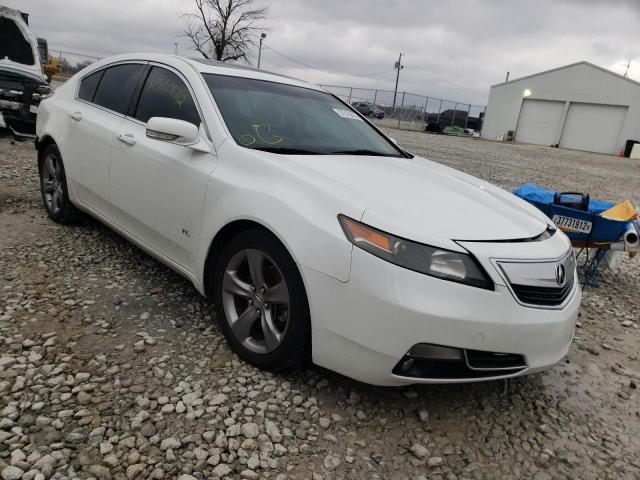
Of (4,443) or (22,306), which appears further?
(22,306)

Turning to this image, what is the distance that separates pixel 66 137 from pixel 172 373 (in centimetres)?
248

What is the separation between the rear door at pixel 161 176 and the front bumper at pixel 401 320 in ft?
3.23

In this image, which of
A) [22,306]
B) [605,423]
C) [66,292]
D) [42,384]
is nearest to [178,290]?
[66,292]

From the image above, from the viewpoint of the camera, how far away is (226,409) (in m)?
2.28

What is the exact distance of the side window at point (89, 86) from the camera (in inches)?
158

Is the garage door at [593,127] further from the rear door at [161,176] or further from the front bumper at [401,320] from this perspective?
the front bumper at [401,320]

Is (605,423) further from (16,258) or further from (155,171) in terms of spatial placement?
(16,258)

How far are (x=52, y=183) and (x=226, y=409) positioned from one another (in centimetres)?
315

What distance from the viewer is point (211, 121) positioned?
2846 mm

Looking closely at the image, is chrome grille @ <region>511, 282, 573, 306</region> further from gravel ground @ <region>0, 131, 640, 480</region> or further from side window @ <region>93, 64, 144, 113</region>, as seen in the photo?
side window @ <region>93, 64, 144, 113</region>

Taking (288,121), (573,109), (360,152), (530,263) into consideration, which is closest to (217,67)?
(288,121)

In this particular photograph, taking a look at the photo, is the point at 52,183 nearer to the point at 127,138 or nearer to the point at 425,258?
the point at 127,138

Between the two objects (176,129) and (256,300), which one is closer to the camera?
(256,300)

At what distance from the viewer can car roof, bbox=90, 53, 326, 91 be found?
3242mm
